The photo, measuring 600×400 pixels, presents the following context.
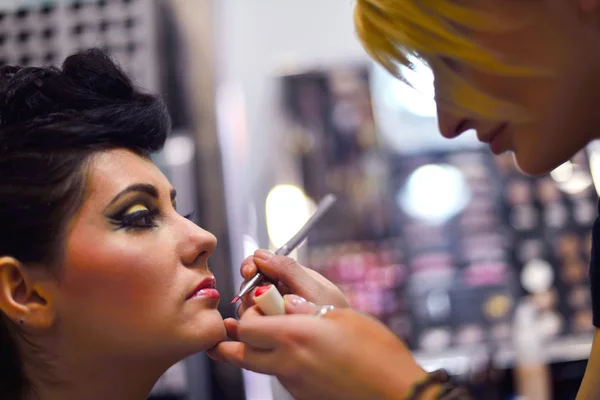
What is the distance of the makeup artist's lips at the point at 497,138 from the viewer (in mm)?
784

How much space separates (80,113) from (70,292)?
0.26m

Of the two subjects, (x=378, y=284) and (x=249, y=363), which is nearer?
(x=249, y=363)

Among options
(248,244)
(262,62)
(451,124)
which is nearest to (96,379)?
(451,124)

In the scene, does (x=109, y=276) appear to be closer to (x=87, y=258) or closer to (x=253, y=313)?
(x=87, y=258)

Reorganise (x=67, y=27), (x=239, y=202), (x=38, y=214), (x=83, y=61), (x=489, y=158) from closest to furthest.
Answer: (x=38, y=214)
(x=83, y=61)
(x=67, y=27)
(x=239, y=202)
(x=489, y=158)

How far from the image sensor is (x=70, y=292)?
824 mm

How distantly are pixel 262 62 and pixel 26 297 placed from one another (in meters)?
1.47

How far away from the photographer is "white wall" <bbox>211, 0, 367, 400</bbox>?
1958mm

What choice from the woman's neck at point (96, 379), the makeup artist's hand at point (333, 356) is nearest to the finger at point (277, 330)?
the makeup artist's hand at point (333, 356)

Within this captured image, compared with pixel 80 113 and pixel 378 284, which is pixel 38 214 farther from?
pixel 378 284

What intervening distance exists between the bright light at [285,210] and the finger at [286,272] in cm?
111

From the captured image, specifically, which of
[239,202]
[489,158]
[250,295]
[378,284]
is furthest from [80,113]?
[489,158]

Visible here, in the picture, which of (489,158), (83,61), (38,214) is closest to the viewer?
(38,214)

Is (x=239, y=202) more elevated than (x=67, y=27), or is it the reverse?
(x=67, y=27)
